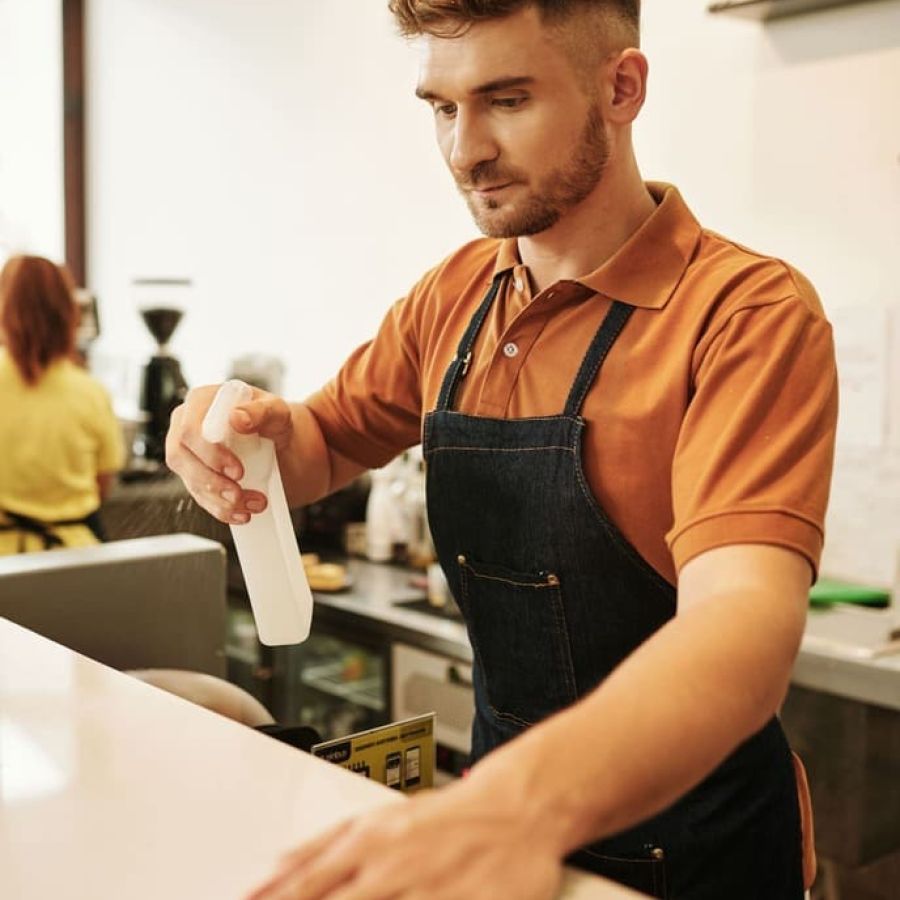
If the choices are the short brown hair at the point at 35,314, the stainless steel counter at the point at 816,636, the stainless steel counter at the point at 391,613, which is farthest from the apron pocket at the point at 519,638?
the short brown hair at the point at 35,314

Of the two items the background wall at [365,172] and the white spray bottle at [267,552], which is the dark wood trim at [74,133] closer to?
the background wall at [365,172]

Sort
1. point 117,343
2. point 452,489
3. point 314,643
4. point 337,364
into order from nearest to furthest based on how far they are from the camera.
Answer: point 452,489 < point 314,643 < point 337,364 < point 117,343

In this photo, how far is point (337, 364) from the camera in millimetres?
4207

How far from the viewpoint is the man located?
1069mm

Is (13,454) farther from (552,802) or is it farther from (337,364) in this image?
(552,802)

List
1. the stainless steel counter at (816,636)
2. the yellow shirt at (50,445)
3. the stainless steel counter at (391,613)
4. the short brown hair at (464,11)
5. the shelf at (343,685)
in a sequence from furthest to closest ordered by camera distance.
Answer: the yellow shirt at (50,445) < the shelf at (343,685) < the stainless steel counter at (391,613) < the stainless steel counter at (816,636) < the short brown hair at (464,11)

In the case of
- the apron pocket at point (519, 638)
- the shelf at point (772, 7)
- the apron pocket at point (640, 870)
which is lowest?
the apron pocket at point (640, 870)

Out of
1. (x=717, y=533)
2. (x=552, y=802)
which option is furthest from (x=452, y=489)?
(x=552, y=802)

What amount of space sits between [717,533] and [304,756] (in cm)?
37

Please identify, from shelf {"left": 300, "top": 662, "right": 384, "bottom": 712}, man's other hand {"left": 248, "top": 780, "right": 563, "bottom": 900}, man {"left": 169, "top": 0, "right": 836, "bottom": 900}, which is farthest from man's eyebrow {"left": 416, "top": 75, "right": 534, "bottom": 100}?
shelf {"left": 300, "top": 662, "right": 384, "bottom": 712}

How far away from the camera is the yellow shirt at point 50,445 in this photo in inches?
140

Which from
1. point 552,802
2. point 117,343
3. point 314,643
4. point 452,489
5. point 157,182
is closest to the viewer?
point 552,802

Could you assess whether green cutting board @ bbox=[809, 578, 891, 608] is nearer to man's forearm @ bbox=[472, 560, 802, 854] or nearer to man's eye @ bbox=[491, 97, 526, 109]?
man's eye @ bbox=[491, 97, 526, 109]

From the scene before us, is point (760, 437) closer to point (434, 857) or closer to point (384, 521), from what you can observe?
point (434, 857)
